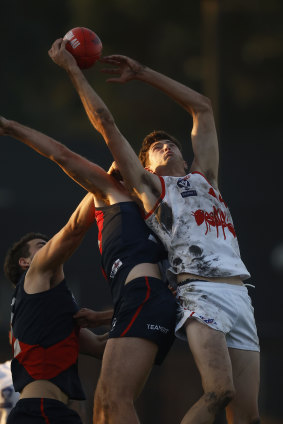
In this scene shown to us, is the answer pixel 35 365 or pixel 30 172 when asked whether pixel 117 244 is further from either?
pixel 30 172

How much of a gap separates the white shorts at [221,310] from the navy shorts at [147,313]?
90 mm

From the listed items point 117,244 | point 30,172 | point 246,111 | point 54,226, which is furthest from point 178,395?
point 246,111

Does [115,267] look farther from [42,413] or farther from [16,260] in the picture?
[16,260]

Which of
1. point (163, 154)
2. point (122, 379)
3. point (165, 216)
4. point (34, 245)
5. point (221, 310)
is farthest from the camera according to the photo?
point (34, 245)

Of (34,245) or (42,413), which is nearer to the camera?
(42,413)

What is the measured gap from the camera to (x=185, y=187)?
6418mm

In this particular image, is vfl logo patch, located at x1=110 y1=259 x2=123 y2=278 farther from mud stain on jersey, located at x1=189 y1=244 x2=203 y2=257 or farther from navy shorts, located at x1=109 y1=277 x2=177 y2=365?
mud stain on jersey, located at x1=189 y1=244 x2=203 y2=257

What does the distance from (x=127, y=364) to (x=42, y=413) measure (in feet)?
3.28

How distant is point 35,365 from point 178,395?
389 cm

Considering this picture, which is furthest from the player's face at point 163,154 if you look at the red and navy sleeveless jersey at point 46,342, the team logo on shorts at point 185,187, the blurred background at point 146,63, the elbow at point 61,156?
the blurred background at point 146,63

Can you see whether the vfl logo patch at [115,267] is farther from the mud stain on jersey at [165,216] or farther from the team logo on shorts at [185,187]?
the team logo on shorts at [185,187]

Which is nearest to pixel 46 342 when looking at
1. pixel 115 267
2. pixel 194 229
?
pixel 115 267

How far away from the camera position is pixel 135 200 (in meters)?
6.48

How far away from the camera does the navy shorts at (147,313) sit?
5.91 metres
